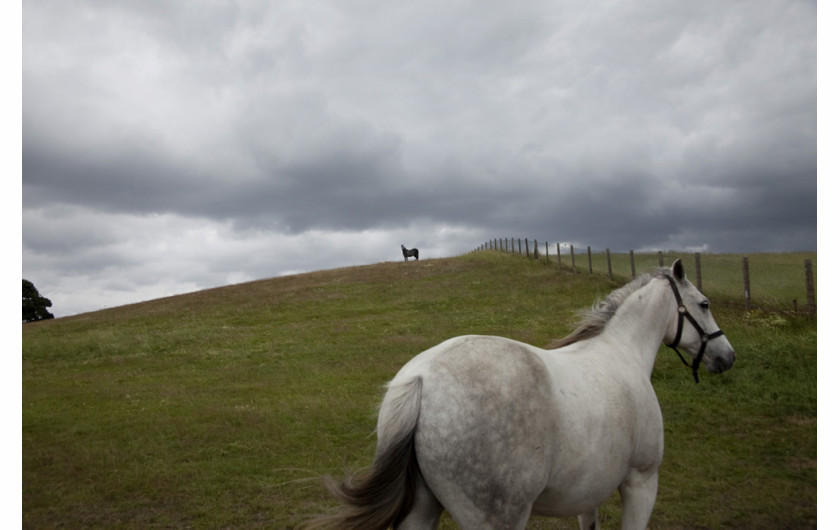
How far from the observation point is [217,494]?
803 cm

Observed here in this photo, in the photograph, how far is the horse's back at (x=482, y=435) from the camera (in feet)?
11.6

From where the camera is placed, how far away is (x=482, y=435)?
3.55 meters

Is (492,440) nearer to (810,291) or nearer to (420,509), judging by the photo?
(420,509)

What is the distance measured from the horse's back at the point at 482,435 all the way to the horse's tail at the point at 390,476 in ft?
0.30

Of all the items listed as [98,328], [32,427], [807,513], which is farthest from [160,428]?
[98,328]

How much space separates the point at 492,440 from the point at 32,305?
42251 millimetres

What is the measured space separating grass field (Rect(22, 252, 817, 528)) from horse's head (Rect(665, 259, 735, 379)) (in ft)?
8.43

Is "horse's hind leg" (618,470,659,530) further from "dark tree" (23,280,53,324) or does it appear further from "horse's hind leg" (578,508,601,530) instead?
A: "dark tree" (23,280,53,324)

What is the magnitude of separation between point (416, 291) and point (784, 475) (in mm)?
23871

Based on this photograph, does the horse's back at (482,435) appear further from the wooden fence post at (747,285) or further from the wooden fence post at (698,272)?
the wooden fence post at (698,272)

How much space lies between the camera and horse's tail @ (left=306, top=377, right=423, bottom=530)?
361 centimetres

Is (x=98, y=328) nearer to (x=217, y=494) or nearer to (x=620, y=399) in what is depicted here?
(x=217, y=494)

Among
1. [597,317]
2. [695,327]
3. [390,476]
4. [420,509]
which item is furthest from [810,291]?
[390,476]

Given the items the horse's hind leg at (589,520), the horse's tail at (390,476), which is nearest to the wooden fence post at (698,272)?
the horse's hind leg at (589,520)
